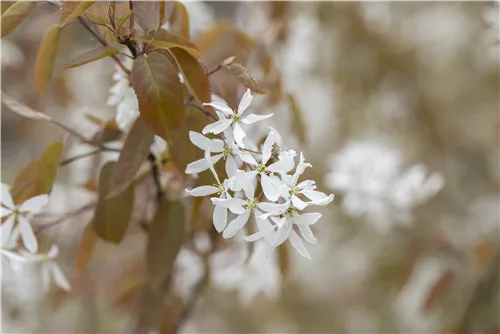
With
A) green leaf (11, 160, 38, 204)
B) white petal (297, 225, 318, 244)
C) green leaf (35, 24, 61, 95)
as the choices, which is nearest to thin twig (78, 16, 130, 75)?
green leaf (35, 24, 61, 95)

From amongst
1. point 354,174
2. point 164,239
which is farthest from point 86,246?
point 354,174

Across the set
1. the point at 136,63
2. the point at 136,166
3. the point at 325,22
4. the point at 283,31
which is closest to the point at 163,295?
the point at 136,166

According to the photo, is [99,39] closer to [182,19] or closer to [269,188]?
[182,19]

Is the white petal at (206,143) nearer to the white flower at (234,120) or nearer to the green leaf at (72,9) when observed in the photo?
the white flower at (234,120)

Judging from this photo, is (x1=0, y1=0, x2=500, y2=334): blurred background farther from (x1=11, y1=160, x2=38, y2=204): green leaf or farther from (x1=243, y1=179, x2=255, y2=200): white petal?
(x1=243, y1=179, x2=255, y2=200): white petal

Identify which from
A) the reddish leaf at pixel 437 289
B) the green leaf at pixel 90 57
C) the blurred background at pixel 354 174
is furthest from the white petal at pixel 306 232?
the reddish leaf at pixel 437 289
